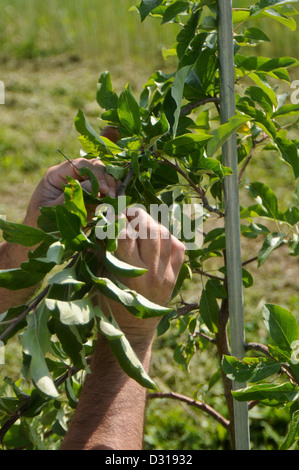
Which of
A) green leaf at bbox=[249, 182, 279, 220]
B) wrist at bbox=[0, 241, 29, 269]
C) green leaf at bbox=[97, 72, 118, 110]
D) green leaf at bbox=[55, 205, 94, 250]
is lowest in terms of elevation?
wrist at bbox=[0, 241, 29, 269]

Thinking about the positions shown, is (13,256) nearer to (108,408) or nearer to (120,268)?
(108,408)

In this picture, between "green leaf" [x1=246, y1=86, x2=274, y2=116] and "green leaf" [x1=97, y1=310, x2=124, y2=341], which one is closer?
"green leaf" [x1=97, y1=310, x2=124, y2=341]

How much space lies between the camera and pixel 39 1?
18.4 ft

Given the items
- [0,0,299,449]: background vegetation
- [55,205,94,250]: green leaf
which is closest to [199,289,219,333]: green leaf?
[55,205,94,250]: green leaf

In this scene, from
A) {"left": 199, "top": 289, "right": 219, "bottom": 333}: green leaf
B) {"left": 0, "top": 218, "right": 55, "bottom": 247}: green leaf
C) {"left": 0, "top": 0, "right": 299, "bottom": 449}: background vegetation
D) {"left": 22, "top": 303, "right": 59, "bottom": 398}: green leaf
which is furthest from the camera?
{"left": 0, "top": 0, "right": 299, "bottom": 449}: background vegetation

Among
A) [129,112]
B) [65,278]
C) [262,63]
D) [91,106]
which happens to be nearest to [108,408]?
[65,278]

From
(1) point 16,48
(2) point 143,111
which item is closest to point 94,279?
(2) point 143,111

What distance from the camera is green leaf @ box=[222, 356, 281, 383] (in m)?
0.90

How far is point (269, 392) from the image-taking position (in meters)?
0.88

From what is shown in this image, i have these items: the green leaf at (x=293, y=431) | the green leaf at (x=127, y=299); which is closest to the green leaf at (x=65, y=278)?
the green leaf at (x=127, y=299)

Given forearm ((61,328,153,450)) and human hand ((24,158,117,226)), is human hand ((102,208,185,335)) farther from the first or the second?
human hand ((24,158,117,226))

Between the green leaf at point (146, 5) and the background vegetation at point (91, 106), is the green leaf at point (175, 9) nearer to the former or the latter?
the green leaf at point (146, 5)

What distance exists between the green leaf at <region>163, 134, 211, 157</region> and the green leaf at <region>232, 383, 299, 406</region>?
348 mm
